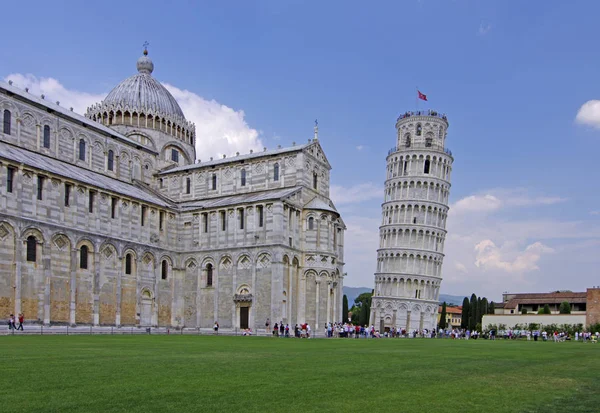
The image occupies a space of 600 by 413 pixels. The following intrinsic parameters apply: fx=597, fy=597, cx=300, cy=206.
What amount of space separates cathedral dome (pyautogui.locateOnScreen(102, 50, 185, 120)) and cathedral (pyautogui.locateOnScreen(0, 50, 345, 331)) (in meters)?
2.93

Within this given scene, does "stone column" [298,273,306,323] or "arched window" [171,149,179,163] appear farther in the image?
"arched window" [171,149,179,163]

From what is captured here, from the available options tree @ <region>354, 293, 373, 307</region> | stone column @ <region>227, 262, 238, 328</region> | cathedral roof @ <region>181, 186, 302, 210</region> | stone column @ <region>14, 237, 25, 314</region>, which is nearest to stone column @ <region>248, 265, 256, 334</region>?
stone column @ <region>227, 262, 238, 328</region>

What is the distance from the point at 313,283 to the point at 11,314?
82.2ft

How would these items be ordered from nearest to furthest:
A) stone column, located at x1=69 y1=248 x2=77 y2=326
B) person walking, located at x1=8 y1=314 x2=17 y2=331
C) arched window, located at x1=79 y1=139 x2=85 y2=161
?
person walking, located at x1=8 y1=314 x2=17 y2=331 < stone column, located at x1=69 y1=248 x2=77 y2=326 < arched window, located at x1=79 y1=139 x2=85 y2=161

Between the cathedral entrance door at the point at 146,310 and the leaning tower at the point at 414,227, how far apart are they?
45.2 m

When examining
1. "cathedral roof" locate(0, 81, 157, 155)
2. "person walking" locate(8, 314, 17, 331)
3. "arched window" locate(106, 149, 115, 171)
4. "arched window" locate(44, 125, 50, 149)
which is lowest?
"person walking" locate(8, 314, 17, 331)

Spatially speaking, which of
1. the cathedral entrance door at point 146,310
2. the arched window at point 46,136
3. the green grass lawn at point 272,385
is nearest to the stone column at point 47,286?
the cathedral entrance door at point 146,310

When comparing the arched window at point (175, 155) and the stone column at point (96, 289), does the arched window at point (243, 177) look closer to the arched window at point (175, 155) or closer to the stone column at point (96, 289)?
the arched window at point (175, 155)

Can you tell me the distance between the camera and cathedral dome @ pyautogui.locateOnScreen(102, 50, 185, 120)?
65.4 metres

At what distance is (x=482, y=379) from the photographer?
1449 centimetres

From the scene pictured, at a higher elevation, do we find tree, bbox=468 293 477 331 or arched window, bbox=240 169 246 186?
arched window, bbox=240 169 246 186

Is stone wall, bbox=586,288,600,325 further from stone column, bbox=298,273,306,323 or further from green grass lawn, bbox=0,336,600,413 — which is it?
green grass lawn, bbox=0,336,600,413

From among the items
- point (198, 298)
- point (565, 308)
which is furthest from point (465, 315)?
point (198, 298)

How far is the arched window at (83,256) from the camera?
151 feet
